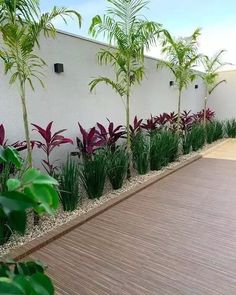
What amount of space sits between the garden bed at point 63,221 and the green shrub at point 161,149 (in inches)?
15.5

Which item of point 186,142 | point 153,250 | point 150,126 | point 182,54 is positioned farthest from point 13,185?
point 186,142

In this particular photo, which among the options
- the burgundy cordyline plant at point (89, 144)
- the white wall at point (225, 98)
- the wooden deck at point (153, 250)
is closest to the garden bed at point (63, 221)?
the wooden deck at point (153, 250)

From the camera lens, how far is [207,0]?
6340mm

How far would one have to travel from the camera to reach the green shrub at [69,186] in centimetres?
317

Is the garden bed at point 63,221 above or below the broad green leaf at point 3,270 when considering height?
below

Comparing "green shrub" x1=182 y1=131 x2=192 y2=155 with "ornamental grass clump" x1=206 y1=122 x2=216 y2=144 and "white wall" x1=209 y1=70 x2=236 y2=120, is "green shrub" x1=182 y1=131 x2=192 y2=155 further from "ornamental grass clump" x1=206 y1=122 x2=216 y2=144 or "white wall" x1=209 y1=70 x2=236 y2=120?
"white wall" x1=209 y1=70 x2=236 y2=120

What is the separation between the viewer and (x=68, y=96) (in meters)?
4.38

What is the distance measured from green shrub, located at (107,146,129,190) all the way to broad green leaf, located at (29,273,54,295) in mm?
3256

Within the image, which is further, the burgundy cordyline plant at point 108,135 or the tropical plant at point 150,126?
the tropical plant at point 150,126

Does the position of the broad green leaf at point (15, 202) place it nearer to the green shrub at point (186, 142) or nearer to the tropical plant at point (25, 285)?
the tropical plant at point (25, 285)

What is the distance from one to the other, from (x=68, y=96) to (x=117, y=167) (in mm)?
1414

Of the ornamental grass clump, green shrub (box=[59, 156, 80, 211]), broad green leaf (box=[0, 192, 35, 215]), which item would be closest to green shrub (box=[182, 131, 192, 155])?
the ornamental grass clump

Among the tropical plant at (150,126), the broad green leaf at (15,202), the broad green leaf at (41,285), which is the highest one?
the broad green leaf at (15,202)

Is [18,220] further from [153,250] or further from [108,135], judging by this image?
[108,135]
